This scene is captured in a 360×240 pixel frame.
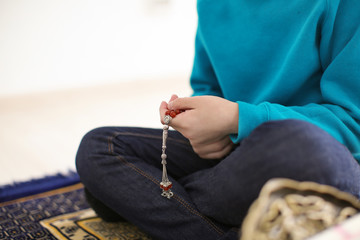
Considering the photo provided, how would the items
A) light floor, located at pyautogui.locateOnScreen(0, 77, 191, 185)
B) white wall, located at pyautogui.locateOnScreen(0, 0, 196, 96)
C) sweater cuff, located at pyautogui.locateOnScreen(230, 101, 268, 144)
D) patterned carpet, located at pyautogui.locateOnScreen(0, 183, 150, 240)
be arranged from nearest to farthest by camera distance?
1. sweater cuff, located at pyautogui.locateOnScreen(230, 101, 268, 144)
2. patterned carpet, located at pyautogui.locateOnScreen(0, 183, 150, 240)
3. light floor, located at pyautogui.locateOnScreen(0, 77, 191, 185)
4. white wall, located at pyautogui.locateOnScreen(0, 0, 196, 96)

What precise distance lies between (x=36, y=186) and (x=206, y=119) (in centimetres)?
63

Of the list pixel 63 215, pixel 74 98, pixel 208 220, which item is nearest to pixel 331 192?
pixel 208 220

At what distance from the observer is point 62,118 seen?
1.85 m

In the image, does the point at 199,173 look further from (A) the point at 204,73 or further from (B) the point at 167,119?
(A) the point at 204,73

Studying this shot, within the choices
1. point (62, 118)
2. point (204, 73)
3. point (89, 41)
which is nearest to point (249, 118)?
point (204, 73)

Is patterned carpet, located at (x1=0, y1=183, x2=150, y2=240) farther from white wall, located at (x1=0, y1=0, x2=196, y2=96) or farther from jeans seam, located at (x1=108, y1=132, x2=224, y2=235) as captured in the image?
white wall, located at (x1=0, y1=0, x2=196, y2=96)

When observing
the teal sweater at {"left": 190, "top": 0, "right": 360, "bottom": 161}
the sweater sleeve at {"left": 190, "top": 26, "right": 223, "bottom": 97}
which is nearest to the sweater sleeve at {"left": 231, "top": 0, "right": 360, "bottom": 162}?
the teal sweater at {"left": 190, "top": 0, "right": 360, "bottom": 161}

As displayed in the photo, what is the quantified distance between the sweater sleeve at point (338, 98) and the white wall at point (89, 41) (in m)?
1.87

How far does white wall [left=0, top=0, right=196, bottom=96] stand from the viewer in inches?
83.4

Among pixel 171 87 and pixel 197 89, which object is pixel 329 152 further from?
pixel 171 87

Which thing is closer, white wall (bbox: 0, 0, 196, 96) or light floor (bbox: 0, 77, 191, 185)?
light floor (bbox: 0, 77, 191, 185)

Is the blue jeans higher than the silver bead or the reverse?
the reverse

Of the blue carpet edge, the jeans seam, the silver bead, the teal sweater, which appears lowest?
the blue carpet edge

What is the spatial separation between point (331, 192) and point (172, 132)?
0.42 metres
